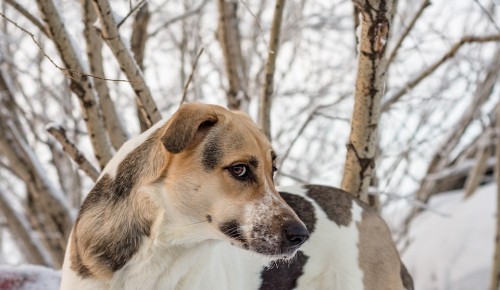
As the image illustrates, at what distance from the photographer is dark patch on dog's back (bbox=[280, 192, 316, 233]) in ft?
12.1

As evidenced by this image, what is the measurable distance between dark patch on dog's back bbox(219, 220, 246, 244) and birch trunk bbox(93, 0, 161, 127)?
3.42 feet

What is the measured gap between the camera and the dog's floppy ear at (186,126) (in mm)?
2910

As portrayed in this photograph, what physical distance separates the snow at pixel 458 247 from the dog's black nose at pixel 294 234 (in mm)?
6302

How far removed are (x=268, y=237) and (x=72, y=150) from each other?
6.24 feet

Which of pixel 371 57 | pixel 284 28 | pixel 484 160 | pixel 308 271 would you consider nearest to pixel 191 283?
pixel 308 271

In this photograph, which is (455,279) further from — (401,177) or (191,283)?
(191,283)

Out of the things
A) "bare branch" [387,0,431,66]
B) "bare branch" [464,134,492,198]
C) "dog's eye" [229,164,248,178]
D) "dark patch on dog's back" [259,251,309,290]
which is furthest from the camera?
"bare branch" [464,134,492,198]

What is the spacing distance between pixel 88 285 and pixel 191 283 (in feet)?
1.51

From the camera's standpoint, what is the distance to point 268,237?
2.94 m

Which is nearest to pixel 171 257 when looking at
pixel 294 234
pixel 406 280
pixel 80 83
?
pixel 294 234

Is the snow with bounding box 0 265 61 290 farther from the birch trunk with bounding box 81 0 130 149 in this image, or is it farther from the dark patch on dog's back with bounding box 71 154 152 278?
the dark patch on dog's back with bounding box 71 154 152 278

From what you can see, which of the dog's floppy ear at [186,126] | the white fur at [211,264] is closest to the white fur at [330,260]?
the white fur at [211,264]

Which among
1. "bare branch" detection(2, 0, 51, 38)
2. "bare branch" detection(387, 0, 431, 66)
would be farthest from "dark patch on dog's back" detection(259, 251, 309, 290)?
"bare branch" detection(2, 0, 51, 38)

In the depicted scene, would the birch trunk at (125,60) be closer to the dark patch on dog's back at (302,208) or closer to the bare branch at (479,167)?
the dark patch on dog's back at (302,208)
